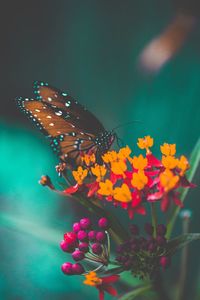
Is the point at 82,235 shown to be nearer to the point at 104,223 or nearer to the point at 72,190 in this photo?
the point at 104,223

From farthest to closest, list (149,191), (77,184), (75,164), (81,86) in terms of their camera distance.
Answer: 1. (81,86)
2. (75,164)
3. (77,184)
4. (149,191)

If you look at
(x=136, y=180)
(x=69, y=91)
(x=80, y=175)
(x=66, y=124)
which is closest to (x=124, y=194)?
(x=136, y=180)

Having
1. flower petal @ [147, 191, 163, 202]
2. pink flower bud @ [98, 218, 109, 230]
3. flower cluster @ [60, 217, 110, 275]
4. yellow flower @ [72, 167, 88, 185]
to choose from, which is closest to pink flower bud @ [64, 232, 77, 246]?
flower cluster @ [60, 217, 110, 275]

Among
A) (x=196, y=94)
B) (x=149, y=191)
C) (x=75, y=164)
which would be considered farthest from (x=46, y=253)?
(x=196, y=94)

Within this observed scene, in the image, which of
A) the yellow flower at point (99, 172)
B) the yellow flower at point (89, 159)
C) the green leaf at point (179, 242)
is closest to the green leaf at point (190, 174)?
the green leaf at point (179, 242)

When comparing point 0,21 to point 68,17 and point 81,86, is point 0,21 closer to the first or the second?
point 68,17

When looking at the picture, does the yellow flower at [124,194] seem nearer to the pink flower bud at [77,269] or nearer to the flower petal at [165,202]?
the flower petal at [165,202]

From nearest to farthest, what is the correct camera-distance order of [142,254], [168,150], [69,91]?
[142,254] < [168,150] < [69,91]
